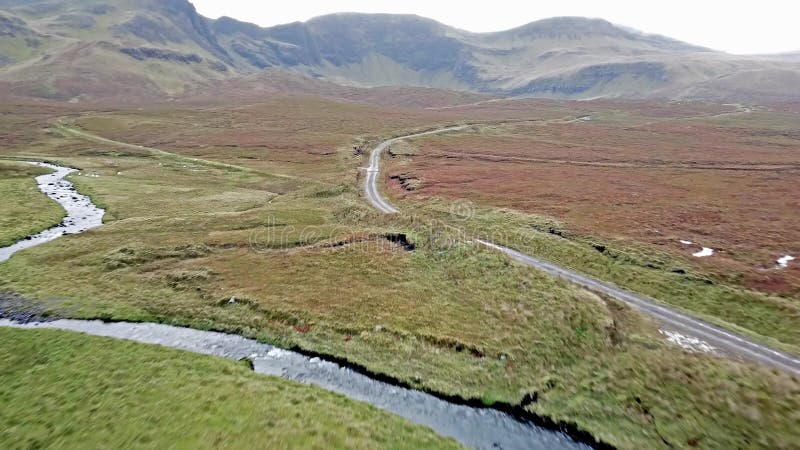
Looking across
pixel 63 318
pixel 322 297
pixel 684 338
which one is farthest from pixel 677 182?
pixel 63 318

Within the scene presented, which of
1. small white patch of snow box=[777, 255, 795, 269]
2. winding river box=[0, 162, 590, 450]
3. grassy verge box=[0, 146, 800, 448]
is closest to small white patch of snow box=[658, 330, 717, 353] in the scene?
grassy verge box=[0, 146, 800, 448]

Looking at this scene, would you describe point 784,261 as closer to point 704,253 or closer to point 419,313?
point 704,253

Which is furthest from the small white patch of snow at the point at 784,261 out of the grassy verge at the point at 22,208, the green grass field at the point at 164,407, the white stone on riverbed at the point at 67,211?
the grassy verge at the point at 22,208

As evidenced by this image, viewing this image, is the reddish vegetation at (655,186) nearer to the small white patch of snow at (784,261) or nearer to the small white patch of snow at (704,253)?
the small white patch of snow at (784,261)

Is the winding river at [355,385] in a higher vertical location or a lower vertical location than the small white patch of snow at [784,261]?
lower

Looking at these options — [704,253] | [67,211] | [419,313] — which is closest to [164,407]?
[419,313]

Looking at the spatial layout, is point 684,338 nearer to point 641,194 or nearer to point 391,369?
point 391,369
